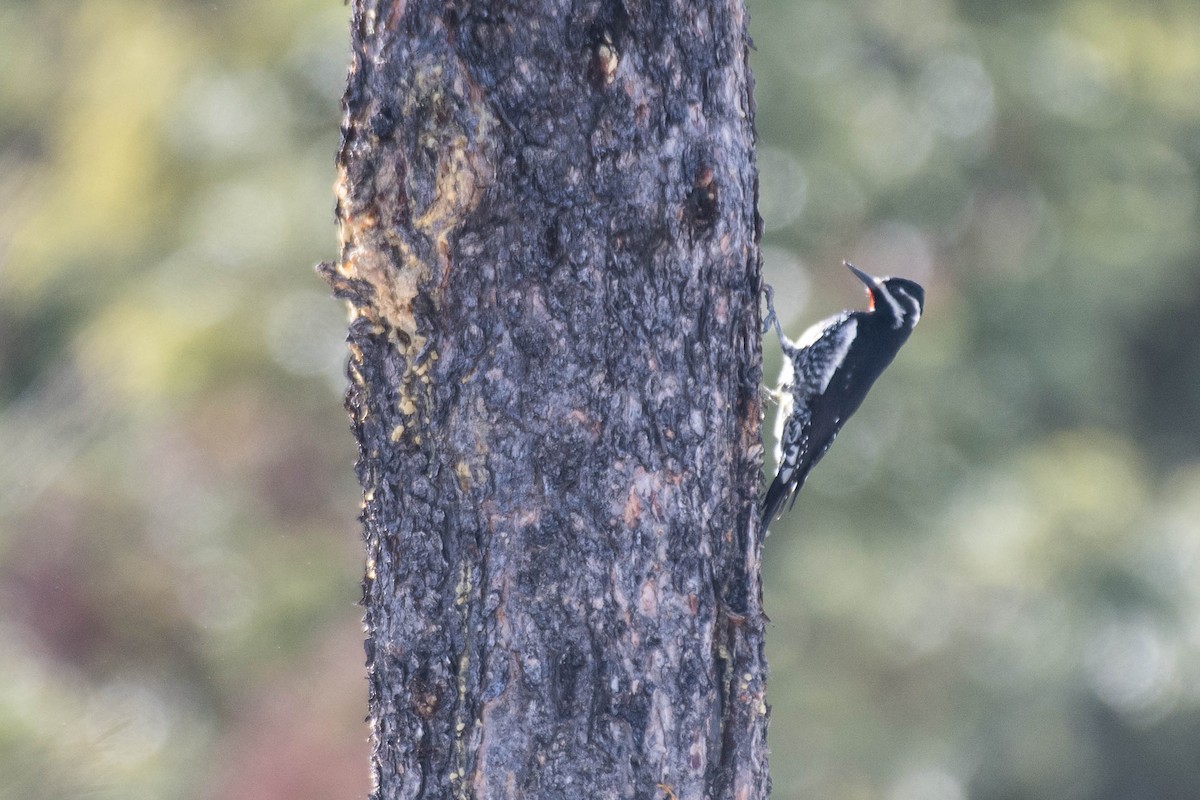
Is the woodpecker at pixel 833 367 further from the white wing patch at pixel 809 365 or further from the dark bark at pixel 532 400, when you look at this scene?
the dark bark at pixel 532 400

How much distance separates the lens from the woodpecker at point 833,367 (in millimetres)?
4984

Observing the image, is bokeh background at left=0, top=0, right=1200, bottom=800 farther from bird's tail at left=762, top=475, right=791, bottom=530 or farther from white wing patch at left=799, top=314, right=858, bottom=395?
bird's tail at left=762, top=475, right=791, bottom=530

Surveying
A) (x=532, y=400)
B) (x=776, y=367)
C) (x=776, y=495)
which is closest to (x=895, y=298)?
(x=776, y=367)

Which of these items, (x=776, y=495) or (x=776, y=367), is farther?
(x=776, y=367)

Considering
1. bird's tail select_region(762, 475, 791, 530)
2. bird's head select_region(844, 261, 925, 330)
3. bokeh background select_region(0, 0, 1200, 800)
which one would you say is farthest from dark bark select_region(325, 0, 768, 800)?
bokeh background select_region(0, 0, 1200, 800)

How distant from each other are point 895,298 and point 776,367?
2.82 ft

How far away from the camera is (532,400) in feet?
7.42

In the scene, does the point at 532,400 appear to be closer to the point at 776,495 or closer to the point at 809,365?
the point at 776,495

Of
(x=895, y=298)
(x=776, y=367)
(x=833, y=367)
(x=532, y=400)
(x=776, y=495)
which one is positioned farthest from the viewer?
(x=776, y=367)

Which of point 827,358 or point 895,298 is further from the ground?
point 895,298

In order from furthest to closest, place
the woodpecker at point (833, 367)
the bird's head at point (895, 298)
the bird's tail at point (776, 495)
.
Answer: the bird's head at point (895, 298) < the woodpecker at point (833, 367) < the bird's tail at point (776, 495)

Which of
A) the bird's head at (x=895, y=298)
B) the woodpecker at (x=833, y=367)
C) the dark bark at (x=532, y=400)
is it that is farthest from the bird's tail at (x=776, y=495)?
the dark bark at (x=532, y=400)

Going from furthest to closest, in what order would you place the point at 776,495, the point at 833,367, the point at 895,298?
the point at 895,298, the point at 833,367, the point at 776,495

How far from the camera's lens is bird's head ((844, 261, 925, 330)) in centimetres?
→ 535
